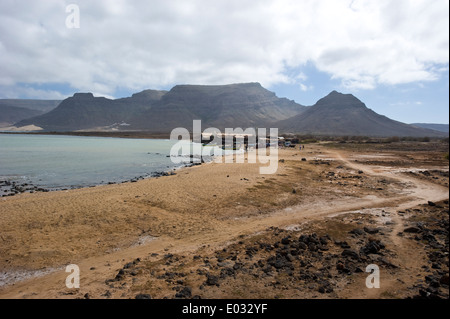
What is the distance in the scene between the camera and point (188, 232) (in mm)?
10320

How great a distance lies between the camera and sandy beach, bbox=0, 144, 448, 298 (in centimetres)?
626

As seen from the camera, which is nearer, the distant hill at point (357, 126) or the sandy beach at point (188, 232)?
the sandy beach at point (188, 232)

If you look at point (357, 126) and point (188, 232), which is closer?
point (188, 232)

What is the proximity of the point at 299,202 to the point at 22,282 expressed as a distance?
503 inches

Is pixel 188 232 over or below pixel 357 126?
below

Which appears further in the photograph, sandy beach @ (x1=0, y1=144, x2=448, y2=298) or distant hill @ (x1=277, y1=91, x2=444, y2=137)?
distant hill @ (x1=277, y1=91, x2=444, y2=137)

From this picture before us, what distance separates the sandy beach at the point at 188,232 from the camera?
6258mm

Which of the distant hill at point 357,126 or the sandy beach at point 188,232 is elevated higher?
the distant hill at point 357,126

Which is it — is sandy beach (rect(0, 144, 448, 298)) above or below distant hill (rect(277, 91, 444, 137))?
below

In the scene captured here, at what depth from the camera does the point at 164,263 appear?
24.8 feet
